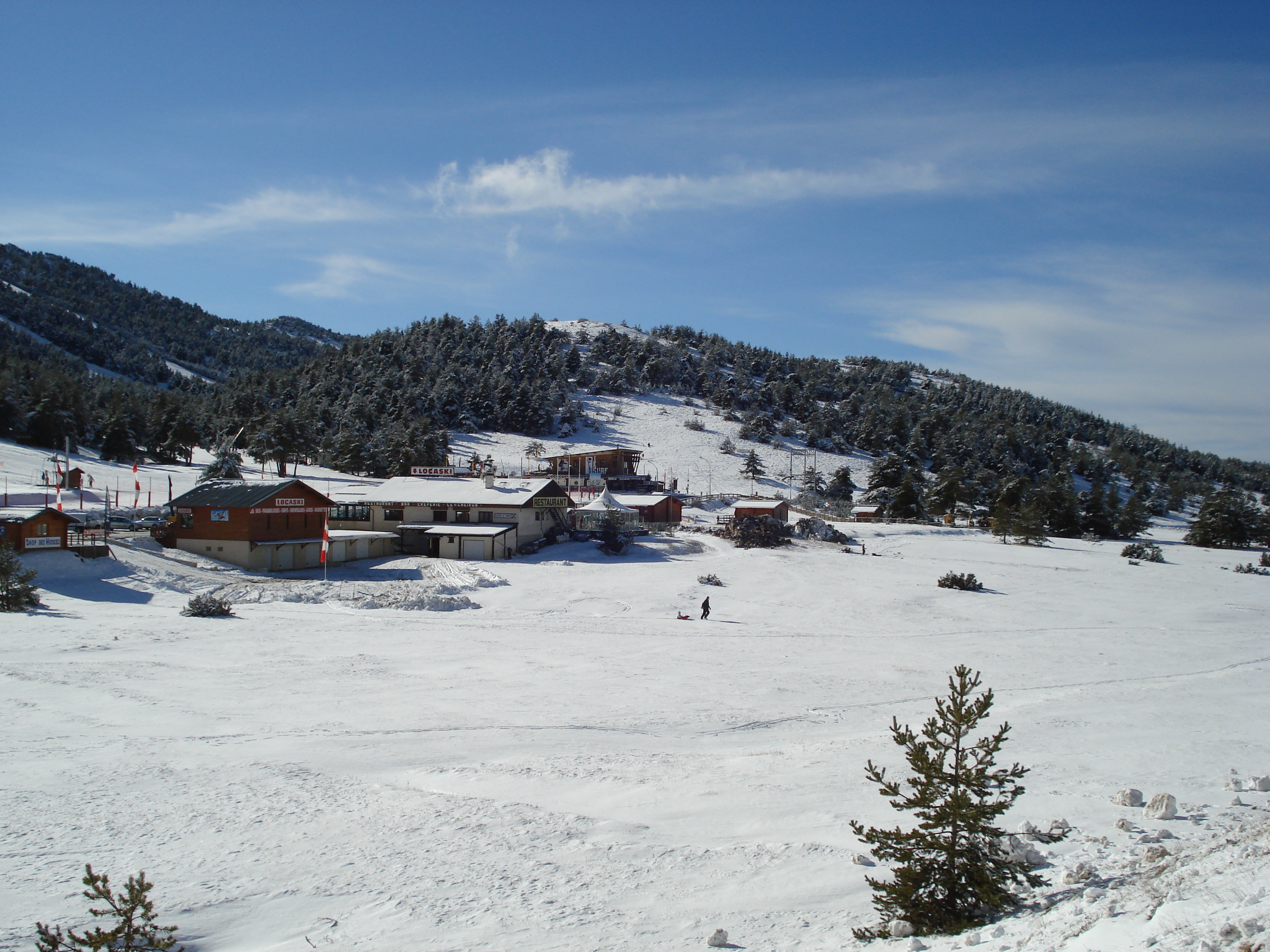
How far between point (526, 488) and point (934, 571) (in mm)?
26798

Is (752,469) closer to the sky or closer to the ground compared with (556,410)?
closer to the ground

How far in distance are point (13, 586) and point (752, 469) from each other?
75184mm

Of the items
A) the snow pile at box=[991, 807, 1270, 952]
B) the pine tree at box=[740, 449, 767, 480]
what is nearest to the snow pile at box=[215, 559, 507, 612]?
the snow pile at box=[991, 807, 1270, 952]

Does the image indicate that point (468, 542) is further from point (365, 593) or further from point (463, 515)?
point (365, 593)

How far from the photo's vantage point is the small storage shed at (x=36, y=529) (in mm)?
30484

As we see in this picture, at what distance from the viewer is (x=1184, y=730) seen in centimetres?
1692

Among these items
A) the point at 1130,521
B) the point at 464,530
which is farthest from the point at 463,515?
the point at 1130,521

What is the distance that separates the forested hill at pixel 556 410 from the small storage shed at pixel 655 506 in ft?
92.0

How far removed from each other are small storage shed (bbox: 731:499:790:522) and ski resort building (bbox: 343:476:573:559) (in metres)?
16.0

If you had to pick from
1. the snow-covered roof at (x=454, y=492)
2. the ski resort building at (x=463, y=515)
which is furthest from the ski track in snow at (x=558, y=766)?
the snow-covered roof at (x=454, y=492)

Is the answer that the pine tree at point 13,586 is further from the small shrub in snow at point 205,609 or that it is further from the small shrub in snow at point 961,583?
the small shrub in snow at point 961,583

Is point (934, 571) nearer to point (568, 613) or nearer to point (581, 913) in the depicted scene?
point (568, 613)

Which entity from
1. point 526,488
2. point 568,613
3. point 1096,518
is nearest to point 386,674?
point 568,613

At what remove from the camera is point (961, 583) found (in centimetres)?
4028
